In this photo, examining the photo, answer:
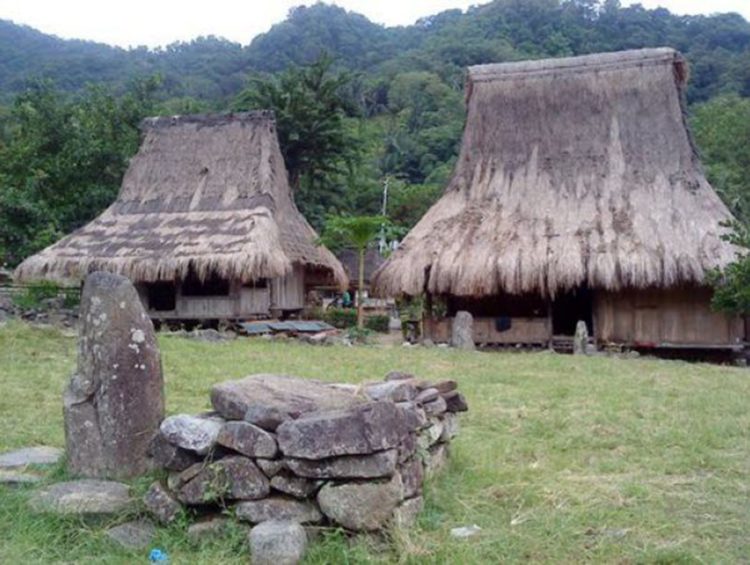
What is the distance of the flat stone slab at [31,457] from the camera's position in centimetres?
558

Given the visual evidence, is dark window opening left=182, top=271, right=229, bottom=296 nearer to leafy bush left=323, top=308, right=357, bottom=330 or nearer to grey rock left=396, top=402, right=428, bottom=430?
leafy bush left=323, top=308, right=357, bottom=330

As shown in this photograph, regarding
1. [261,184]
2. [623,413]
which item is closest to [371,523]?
[623,413]

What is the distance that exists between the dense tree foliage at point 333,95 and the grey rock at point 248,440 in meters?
20.1

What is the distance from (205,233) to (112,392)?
1565cm

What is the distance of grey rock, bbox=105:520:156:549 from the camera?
423 centimetres

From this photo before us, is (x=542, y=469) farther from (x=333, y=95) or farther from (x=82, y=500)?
(x=333, y=95)

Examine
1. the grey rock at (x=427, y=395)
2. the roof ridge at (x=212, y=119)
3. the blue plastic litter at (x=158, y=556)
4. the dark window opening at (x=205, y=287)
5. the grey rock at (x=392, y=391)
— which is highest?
the roof ridge at (x=212, y=119)

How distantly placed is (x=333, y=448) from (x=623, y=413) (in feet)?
15.6

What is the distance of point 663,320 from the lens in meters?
16.8

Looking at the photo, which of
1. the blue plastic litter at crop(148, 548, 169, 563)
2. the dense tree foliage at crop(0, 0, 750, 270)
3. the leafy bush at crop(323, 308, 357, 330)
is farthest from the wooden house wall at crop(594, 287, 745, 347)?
the blue plastic litter at crop(148, 548, 169, 563)

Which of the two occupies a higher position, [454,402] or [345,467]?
[454,402]

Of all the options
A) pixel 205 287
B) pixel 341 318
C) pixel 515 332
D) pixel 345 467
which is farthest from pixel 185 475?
pixel 341 318

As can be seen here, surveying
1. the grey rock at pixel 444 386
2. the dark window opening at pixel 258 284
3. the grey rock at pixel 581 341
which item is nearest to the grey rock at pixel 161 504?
the grey rock at pixel 444 386

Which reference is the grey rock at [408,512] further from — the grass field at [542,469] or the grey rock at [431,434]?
the grey rock at [431,434]
